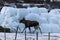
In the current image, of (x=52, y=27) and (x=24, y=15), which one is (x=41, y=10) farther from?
(x=52, y=27)

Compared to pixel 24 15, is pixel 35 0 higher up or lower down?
higher up

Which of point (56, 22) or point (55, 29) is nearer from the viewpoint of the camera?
point (55, 29)

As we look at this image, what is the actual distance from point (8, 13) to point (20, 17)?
0.57m

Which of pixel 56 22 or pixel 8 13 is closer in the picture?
pixel 56 22

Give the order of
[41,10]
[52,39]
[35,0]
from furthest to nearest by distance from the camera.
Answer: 1. [35,0]
2. [41,10]
3. [52,39]

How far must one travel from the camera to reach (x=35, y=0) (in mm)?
21938

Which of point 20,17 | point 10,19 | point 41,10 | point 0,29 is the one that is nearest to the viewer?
point 0,29

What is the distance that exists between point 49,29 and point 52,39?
2.67 meters

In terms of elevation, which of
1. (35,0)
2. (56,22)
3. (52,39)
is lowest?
(52,39)

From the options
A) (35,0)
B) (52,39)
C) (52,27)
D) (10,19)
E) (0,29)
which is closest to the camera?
(52,39)

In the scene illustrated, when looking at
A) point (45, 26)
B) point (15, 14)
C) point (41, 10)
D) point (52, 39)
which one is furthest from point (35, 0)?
point (52, 39)

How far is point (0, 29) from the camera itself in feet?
29.9

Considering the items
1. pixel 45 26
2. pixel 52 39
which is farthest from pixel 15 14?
pixel 52 39

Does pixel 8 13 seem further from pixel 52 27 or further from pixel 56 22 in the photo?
pixel 52 27
